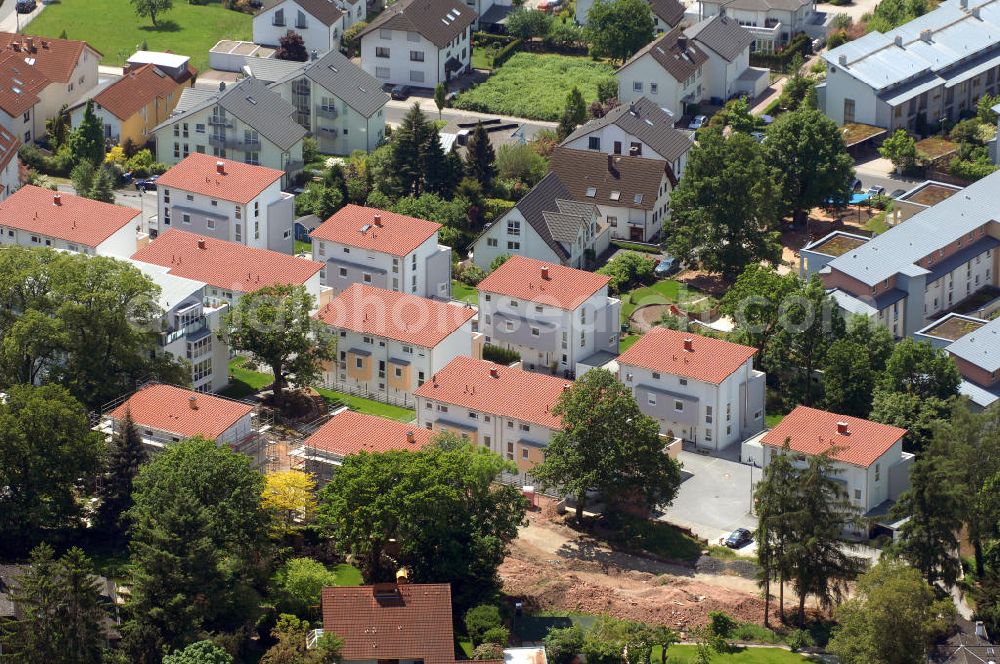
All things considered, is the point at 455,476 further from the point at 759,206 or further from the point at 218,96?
the point at 218,96

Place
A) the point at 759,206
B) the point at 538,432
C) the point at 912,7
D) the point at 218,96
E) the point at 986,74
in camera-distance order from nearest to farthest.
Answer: the point at 538,432 → the point at 759,206 → the point at 218,96 → the point at 986,74 → the point at 912,7

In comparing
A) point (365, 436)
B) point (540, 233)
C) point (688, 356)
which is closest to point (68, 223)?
point (540, 233)

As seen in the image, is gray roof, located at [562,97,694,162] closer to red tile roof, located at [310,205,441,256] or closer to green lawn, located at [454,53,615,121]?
green lawn, located at [454,53,615,121]

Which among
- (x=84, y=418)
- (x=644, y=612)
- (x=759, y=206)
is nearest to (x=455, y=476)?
(x=644, y=612)

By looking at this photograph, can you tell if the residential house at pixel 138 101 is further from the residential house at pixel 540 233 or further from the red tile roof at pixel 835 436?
the red tile roof at pixel 835 436

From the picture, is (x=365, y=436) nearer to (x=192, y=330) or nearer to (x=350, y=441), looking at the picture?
(x=350, y=441)

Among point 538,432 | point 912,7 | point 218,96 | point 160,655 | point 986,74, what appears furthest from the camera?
point 912,7
